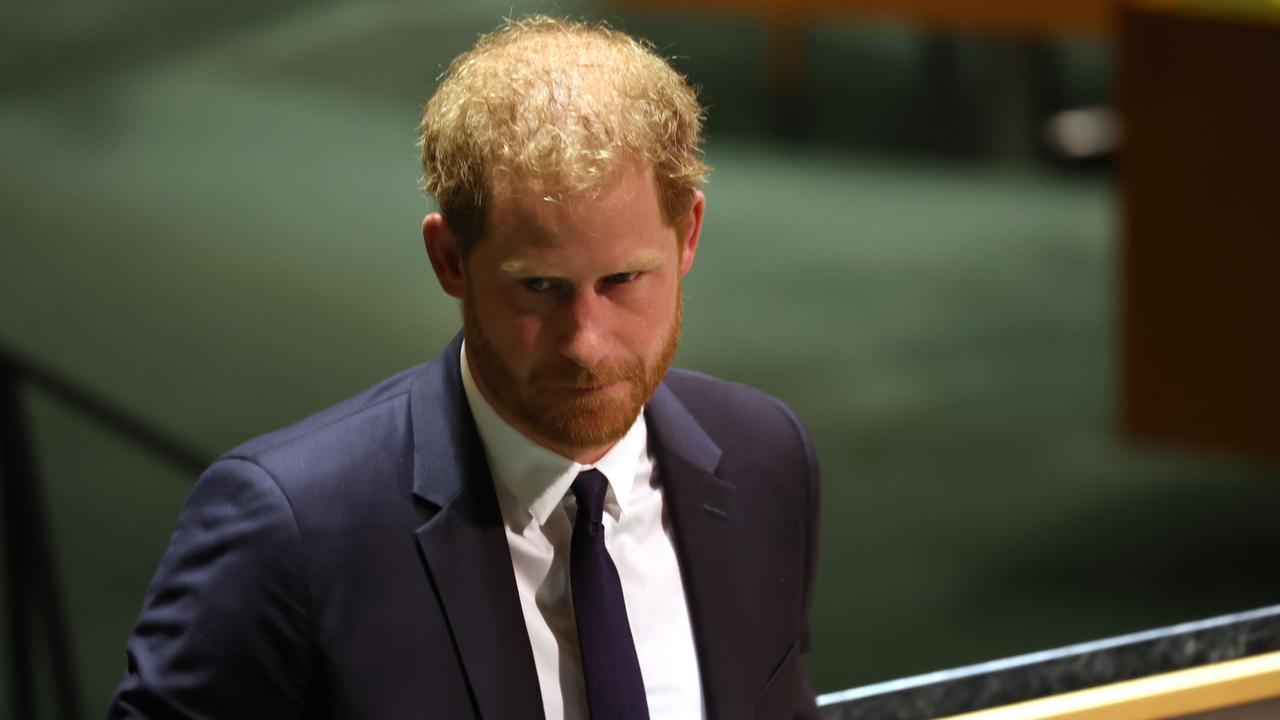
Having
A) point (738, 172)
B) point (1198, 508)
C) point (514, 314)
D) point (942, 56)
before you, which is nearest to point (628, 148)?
→ point (514, 314)

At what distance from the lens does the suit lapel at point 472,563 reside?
1.33 metres

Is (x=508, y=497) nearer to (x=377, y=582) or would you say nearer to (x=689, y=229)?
(x=377, y=582)

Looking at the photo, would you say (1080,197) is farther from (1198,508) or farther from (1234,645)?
(1234,645)

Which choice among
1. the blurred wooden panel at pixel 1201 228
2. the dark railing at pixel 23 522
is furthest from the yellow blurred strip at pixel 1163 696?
the blurred wooden panel at pixel 1201 228

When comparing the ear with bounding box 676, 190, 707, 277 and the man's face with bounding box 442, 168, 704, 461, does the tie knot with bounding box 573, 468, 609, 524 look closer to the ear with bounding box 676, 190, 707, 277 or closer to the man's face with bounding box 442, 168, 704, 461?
the man's face with bounding box 442, 168, 704, 461

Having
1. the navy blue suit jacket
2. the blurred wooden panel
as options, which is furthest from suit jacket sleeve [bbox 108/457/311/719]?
the blurred wooden panel

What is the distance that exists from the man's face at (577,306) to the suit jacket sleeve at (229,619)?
0.67 ft

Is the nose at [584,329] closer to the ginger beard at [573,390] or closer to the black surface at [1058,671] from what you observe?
the ginger beard at [573,390]

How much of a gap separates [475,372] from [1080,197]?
705 cm

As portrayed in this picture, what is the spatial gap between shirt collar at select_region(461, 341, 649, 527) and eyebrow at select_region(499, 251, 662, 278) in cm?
17

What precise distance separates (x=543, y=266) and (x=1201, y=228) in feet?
13.4

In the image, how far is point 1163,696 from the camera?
5.35 feet

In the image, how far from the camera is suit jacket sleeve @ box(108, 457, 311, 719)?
1250 millimetres

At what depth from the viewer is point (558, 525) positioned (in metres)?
1.41
